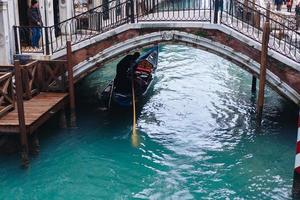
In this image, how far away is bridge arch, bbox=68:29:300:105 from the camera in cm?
859

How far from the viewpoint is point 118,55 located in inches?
373

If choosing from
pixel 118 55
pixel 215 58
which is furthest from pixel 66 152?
pixel 215 58

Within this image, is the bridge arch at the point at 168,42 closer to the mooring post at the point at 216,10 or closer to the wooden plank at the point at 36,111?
the mooring post at the point at 216,10

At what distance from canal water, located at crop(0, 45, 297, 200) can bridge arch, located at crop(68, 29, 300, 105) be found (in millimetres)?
1097

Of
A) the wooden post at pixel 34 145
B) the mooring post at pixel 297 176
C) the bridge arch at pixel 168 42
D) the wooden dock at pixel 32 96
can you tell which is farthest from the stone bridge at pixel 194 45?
the mooring post at pixel 297 176

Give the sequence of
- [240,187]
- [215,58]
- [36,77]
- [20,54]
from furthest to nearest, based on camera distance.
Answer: [215,58]
[20,54]
[36,77]
[240,187]

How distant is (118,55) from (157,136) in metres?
1.84

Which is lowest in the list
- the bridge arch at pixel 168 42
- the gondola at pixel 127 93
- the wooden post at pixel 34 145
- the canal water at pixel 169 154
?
the canal water at pixel 169 154

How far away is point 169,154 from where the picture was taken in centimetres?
841

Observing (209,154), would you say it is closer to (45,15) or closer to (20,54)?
(20,54)

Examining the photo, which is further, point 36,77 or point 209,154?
point 36,77

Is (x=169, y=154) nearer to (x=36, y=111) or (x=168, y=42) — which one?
(x=168, y=42)

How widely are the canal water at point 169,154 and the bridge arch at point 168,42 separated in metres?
1.10

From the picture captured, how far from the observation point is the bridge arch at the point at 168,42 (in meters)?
8.59
